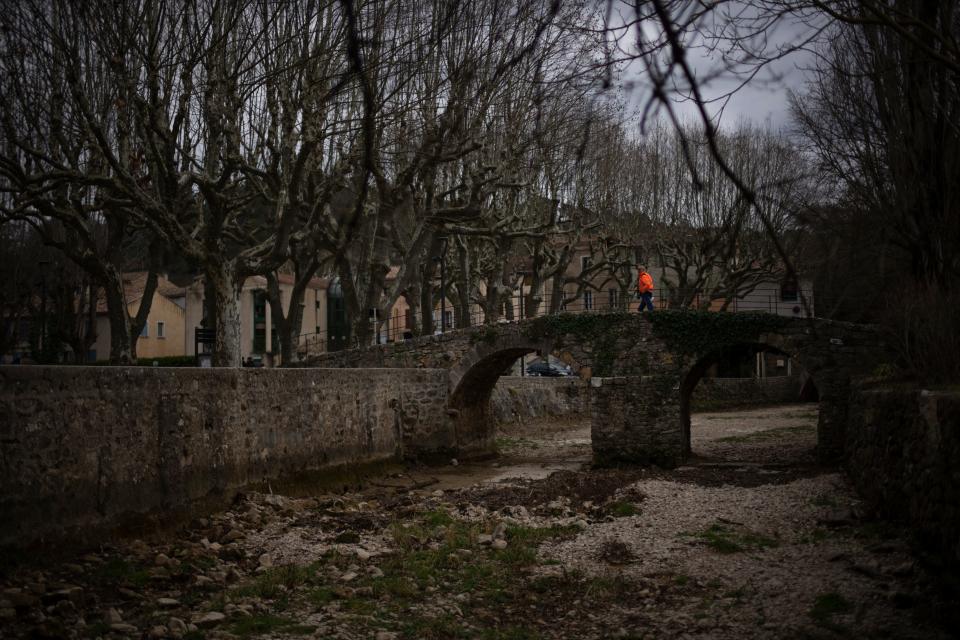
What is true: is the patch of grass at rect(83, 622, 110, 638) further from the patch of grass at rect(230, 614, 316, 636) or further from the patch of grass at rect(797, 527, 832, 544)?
the patch of grass at rect(797, 527, 832, 544)

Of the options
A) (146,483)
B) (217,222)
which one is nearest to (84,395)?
(146,483)

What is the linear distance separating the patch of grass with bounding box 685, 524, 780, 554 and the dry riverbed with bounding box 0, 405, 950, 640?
0.03 metres

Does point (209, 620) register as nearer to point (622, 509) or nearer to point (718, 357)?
point (622, 509)

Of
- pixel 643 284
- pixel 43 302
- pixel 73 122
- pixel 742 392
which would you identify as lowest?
pixel 742 392

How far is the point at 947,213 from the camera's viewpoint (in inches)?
437

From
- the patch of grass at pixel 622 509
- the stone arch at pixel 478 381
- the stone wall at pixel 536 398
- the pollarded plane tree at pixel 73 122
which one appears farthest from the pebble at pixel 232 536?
the stone wall at pixel 536 398

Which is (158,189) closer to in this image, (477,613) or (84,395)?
(84,395)

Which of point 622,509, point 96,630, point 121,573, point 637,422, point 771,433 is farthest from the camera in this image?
point 771,433

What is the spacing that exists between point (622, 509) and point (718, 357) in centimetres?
866

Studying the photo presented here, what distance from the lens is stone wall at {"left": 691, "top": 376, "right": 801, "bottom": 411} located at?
34.0 meters

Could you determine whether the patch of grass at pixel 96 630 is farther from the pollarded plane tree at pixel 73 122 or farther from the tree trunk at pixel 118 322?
the tree trunk at pixel 118 322

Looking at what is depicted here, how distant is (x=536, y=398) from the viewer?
2792cm

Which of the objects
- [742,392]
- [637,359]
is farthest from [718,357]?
[742,392]

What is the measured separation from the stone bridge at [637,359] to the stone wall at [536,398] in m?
4.60
